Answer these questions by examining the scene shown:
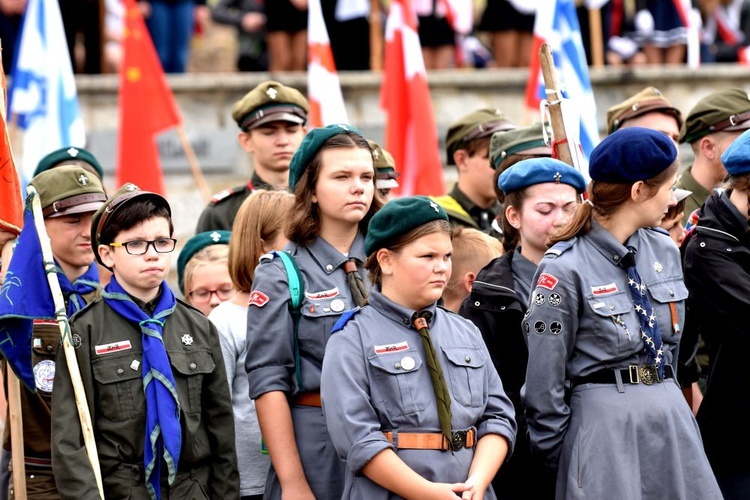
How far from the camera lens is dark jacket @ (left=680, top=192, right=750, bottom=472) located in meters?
5.67

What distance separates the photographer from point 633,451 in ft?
16.4

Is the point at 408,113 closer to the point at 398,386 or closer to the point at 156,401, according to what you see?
the point at 156,401

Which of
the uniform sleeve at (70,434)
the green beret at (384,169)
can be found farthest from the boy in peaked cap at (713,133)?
the uniform sleeve at (70,434)

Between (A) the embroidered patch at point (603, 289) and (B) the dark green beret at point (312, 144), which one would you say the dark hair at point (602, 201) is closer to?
(A) the embroidered patch at point (603, 289)

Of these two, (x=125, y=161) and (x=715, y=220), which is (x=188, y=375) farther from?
(x=125, y=161)

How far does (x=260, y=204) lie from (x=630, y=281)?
1757mm

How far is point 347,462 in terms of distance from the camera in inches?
188

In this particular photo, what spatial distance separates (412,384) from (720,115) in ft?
9.93

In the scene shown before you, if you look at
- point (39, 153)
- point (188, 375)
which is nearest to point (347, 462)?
point (188, 375)

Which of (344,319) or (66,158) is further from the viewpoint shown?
(66,158)

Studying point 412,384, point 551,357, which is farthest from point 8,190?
point 551,357

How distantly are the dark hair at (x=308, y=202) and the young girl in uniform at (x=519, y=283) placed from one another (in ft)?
2.47

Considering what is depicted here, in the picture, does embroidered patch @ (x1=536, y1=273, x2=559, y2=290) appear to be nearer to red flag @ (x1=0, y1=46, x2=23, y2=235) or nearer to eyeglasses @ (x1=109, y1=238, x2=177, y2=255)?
eyeglasses @ (x1=109, y1=238, x2=177, y2=255)

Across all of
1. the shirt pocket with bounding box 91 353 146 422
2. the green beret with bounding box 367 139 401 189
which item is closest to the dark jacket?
the green beret with bounding box 367 139 401 189
